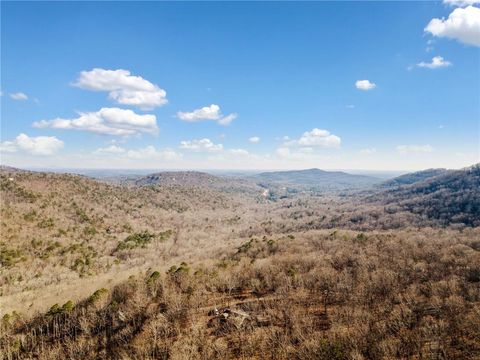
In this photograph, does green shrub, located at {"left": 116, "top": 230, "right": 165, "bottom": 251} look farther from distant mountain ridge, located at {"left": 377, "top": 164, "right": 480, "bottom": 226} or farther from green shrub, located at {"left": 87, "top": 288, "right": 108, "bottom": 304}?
distant mountain ridge, located at {"left": 377, "top": 164, "right": 480, "bottom": 226}

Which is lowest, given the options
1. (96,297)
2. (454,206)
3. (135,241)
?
(135,241)

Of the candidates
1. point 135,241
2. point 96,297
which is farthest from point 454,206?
point 96,297

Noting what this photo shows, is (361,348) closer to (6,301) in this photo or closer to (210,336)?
(210,336)

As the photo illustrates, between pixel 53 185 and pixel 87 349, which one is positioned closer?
pixel 87 349

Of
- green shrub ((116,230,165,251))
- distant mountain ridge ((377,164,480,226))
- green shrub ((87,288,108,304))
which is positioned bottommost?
green shrub ((116,230,165,251))

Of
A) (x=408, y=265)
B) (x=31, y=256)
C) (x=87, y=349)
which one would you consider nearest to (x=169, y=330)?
(x=87, y=349)

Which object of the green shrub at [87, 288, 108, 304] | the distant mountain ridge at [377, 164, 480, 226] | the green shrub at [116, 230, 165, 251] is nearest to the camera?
the green shrub at [87, 288, 108, 304]

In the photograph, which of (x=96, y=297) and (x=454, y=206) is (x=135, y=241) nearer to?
(x=96, y=297)

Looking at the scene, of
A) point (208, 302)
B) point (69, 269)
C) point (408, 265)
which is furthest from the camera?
point (69, 269)

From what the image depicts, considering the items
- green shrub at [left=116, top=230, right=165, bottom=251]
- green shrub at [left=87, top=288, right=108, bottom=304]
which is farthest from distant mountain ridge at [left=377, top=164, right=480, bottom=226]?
green shrub at [left=87, top=288, right=108, bottom=304]

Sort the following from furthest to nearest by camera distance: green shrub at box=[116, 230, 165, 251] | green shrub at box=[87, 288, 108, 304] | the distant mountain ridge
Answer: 1. the distant mountain ridge
2. green shrub at box=[116, 230, 165, 251]
3. green shrub at box=[87, 288, 108, 304]

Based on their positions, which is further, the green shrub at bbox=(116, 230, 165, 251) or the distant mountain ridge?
the distant mountain ridge
